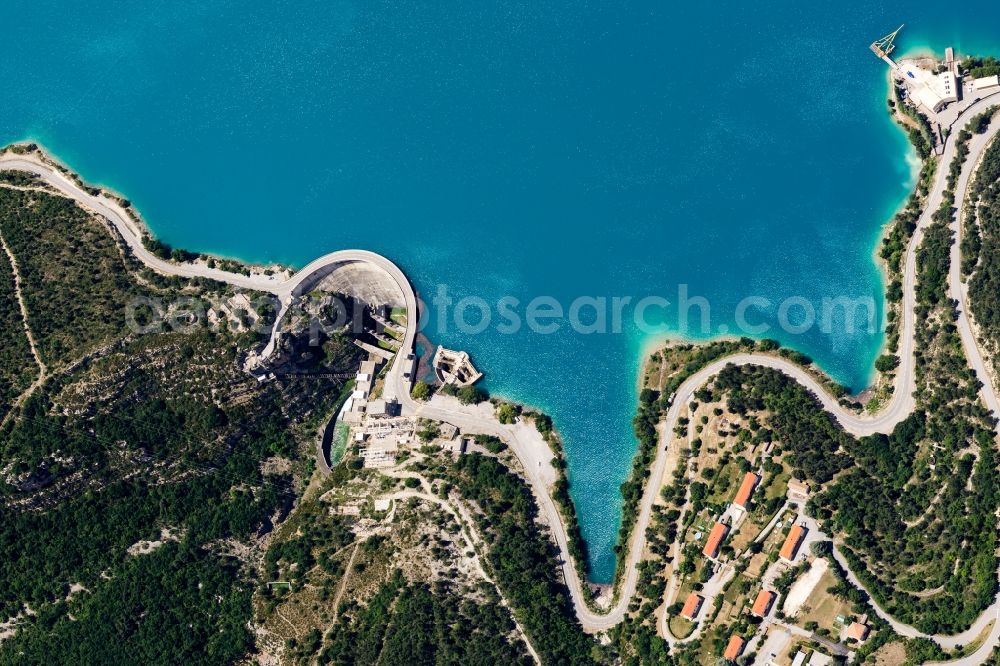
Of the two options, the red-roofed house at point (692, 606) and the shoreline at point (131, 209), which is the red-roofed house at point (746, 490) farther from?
the shoreline at point (131, 209)

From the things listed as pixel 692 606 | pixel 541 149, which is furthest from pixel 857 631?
pixel 541 149

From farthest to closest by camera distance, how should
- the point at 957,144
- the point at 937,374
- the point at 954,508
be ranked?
the point at 957,144 → the point at 937,374 → the point at 954,508

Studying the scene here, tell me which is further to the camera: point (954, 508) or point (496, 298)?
point (496, 298)

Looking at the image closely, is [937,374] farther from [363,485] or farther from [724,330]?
[363,485]

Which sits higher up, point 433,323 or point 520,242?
point 520,242

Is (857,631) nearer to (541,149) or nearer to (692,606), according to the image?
(692,606)

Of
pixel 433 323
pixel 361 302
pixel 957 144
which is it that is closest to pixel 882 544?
pixel 957 144
